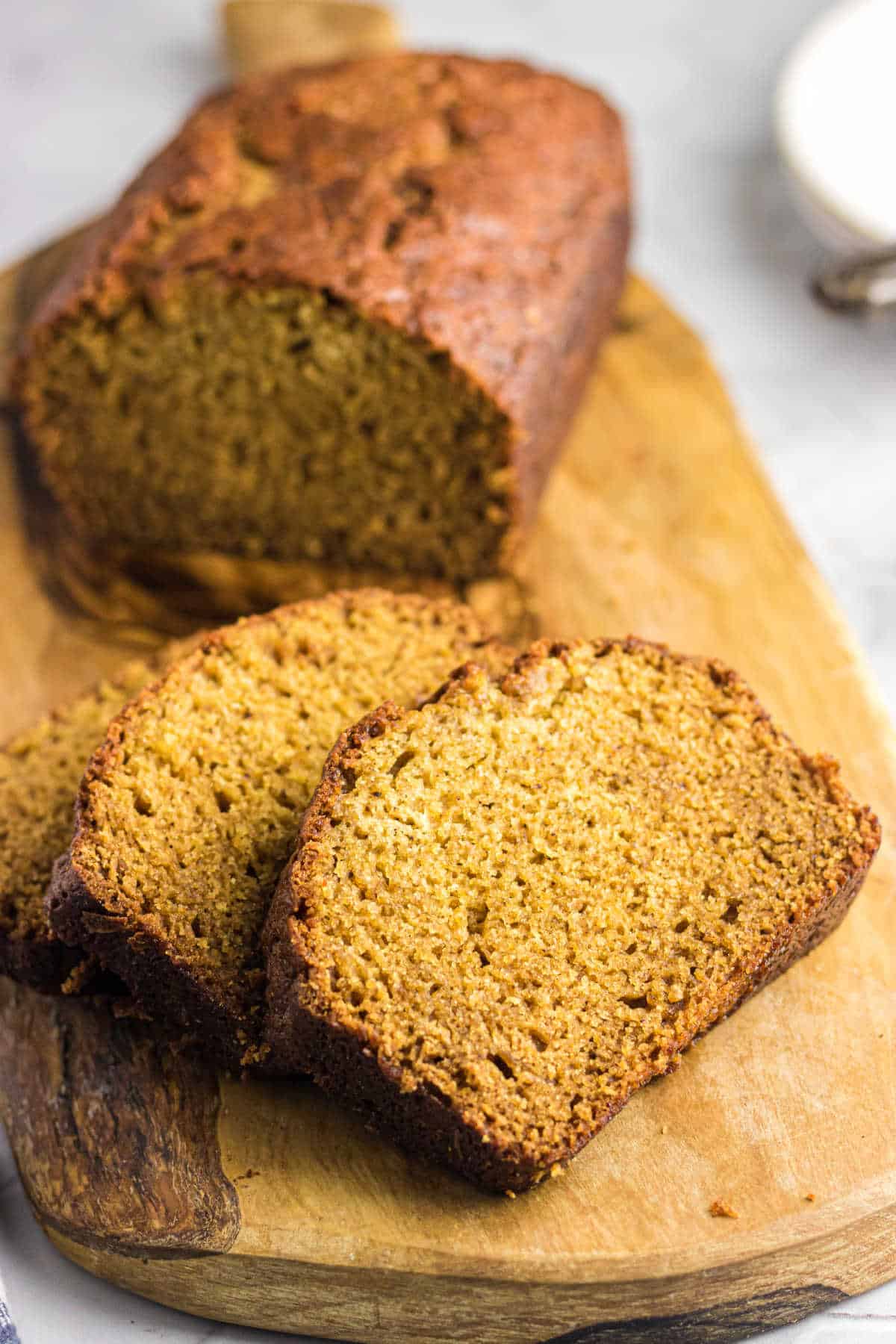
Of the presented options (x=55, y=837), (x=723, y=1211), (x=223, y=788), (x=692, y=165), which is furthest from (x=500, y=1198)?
(x=692, y=165)

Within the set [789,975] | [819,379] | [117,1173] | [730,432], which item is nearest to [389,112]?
[730,432]

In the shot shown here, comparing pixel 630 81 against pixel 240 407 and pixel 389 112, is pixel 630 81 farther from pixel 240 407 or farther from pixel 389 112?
pixel 240 407

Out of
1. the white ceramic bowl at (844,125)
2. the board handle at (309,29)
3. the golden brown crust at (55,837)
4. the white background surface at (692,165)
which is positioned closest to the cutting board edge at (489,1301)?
the golden brown crust at (55,837)

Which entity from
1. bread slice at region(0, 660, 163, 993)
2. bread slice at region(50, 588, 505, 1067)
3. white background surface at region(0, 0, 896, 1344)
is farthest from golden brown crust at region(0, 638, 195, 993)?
white background surface at region(0, 0, 896, 1344)

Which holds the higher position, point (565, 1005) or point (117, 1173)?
point (565, 1005)

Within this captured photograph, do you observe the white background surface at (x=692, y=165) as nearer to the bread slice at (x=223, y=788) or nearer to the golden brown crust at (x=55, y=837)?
the bread slice at (x=223, y=788)

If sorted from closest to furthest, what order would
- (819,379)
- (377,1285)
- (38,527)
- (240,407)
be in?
(377,1285), (240,407), (38,527), (819,379)

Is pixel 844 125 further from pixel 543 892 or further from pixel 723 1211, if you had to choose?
pixel 723 1211
